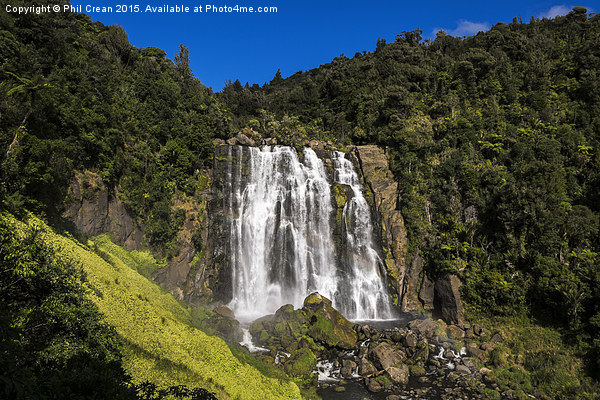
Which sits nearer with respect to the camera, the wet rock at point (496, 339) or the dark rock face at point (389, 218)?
the wet rock at point (496, 339)

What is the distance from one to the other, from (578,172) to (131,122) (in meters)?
41.7

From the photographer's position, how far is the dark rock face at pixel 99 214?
22.8 meters

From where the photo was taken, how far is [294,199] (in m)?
33.2

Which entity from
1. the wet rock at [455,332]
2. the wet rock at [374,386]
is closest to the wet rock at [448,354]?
the wet rock at [455,332]

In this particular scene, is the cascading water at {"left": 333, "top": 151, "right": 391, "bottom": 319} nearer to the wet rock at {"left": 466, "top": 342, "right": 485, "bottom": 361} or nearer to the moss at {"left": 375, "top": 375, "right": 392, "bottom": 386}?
the wet rock at {"left": 466, "top": 342, "right": 485, "bottom": 361}

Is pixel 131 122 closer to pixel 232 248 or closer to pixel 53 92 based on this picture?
pixel 53 92

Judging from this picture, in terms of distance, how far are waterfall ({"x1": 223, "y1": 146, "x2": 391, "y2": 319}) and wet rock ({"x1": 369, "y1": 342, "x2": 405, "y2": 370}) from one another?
9.56 m

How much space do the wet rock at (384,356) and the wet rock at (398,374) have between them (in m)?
0.34

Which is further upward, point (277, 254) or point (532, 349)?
point (277, 254)

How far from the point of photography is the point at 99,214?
24375mm

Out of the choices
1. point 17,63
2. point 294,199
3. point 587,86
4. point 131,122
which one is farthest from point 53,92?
point 587,86

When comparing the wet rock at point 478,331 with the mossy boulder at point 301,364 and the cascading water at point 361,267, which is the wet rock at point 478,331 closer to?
the cascading water at point 361,267

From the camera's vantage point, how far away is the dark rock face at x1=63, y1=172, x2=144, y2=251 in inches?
896

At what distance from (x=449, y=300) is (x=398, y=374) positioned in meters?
11.7
